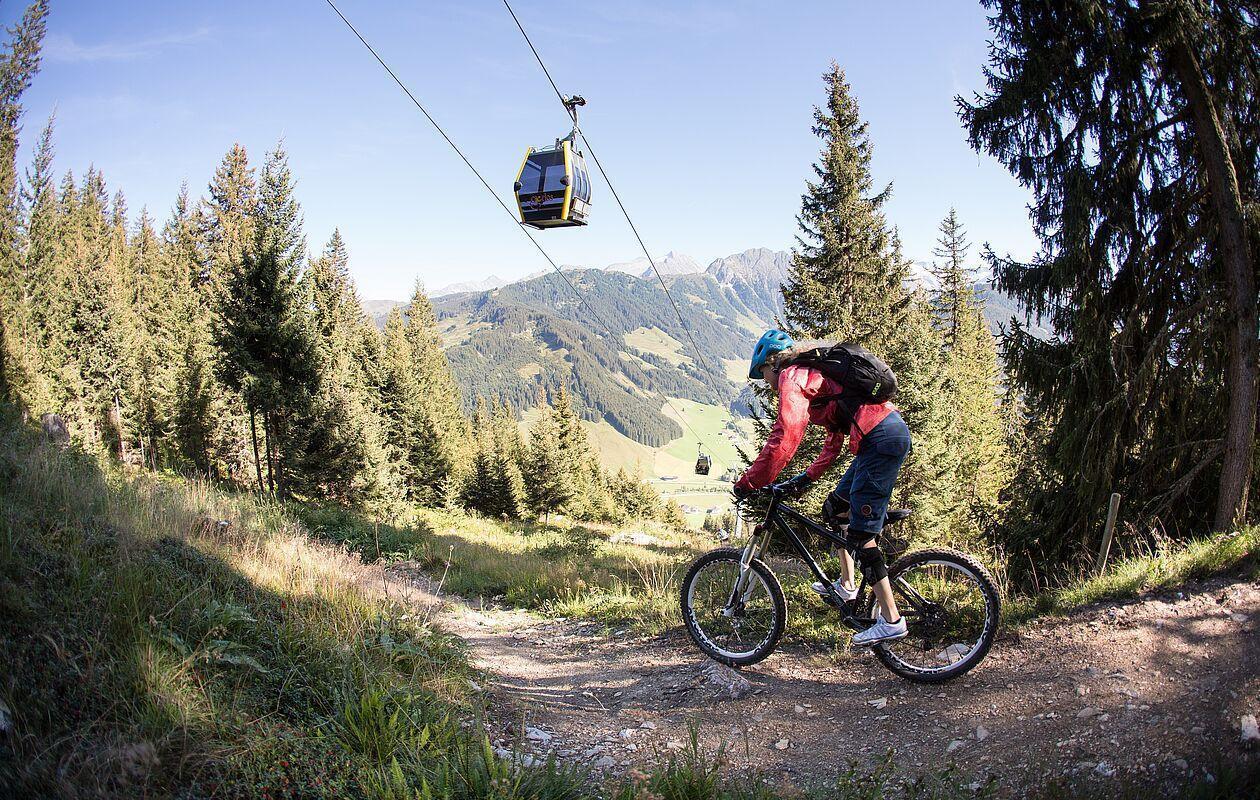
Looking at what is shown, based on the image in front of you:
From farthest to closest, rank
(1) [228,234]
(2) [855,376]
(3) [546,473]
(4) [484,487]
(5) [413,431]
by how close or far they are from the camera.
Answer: (3) [546,473] < (4) [484,487] < (5) [413,431] < (1) [228,234] < (2) [855,376]

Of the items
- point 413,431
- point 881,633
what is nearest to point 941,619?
point 881,633

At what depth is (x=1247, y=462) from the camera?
21.5ft

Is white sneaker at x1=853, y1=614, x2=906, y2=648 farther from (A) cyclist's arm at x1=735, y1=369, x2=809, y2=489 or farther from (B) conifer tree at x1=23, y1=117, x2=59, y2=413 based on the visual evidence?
(B) conifer tree at x1=23, y1=117, x2=59, y2=413

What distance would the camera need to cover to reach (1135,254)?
759 centimetres

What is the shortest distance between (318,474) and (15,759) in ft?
83.5

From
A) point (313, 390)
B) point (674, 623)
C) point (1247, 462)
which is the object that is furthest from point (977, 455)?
point (313, 390)

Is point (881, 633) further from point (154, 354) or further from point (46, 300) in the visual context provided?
point (154, 354)

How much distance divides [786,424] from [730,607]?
80.0 inches

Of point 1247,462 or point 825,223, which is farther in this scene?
point 825,223

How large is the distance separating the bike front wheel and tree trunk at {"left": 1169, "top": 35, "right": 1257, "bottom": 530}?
17.2 ft

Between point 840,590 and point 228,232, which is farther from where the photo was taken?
point 228,232

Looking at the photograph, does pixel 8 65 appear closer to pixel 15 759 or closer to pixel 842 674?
pixel 15 759

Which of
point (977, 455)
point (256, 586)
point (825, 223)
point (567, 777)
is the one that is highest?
point (825, 223)

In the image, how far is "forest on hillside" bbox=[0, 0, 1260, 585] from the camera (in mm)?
6879
